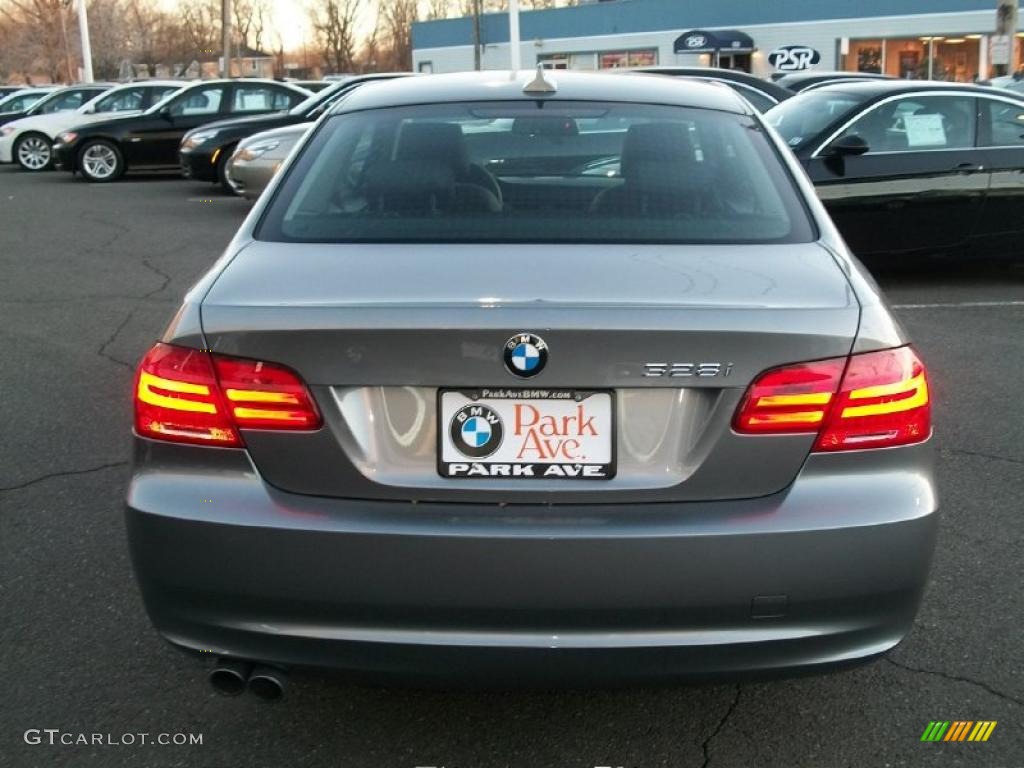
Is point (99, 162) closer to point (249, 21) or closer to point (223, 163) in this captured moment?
point (223, 163)

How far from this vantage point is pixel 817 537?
2443mm

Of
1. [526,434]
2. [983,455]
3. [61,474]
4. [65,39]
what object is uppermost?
[65,39]

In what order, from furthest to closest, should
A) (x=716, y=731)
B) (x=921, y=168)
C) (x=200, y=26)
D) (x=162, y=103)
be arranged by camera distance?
(x=200, y=26) < (x=162, y=103) < (x=921, y=168) < (x=716, y=731)

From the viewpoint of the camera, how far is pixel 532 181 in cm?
358

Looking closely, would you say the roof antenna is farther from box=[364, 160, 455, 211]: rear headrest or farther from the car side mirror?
the car side mirror

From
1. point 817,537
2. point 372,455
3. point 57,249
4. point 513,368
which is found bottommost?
point 57,249

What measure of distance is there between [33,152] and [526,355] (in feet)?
71.8

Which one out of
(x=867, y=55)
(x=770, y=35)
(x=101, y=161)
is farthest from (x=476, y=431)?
(x=770, y=35)

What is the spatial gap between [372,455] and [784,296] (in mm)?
952

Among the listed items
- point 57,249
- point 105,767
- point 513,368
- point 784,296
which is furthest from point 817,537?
point 57,249

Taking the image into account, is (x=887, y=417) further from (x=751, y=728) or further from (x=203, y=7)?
(x=203, y=7)

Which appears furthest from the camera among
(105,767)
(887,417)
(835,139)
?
(835,139)

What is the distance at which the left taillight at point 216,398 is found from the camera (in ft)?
8.13

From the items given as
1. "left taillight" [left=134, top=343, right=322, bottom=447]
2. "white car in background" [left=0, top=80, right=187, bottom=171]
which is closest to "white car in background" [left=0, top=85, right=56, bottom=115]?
"white car in background" [left=0, top=80, right=187, bottom=171]
